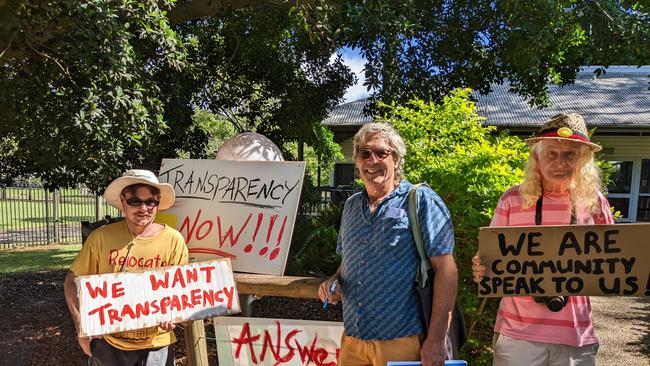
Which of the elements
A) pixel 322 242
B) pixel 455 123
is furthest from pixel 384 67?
pixel 322 242

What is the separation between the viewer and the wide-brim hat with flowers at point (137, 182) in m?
2.40

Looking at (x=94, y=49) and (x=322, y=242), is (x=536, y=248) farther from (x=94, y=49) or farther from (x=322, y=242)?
(x=322, y=242)

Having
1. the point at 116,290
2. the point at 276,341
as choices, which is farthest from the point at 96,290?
the point at 276,341

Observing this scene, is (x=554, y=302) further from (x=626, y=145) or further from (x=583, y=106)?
(x=626, y=145)

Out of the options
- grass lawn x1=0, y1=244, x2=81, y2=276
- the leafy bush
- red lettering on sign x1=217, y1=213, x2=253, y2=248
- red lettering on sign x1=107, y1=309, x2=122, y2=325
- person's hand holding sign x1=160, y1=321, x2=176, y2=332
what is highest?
red lettering on sign x1=217, y1=213, x2=253, y2=248

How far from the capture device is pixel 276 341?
9.04ft

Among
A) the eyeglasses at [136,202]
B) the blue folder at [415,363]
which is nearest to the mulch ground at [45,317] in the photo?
the eyeglasses at [136,202]

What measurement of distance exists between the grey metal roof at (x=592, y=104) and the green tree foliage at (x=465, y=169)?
913 centimetres

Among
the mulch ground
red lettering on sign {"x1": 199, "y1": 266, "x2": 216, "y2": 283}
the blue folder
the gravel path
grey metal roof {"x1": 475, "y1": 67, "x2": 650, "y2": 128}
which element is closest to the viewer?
the blue folder

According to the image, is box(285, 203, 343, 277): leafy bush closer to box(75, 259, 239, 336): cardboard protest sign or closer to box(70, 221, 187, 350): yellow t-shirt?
box(75, 259, 239, 336): cardboard protest sign

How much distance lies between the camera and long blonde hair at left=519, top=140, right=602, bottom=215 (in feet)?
6.64

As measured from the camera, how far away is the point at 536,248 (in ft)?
6.63

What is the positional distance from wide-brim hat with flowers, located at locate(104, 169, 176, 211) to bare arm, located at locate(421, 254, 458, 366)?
1.43 metres

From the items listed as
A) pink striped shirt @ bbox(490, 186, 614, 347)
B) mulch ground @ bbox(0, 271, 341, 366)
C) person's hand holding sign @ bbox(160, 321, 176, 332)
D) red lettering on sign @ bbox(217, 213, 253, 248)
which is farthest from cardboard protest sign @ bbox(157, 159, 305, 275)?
mulch ground @ bbox(0, 271, 341, 366)
